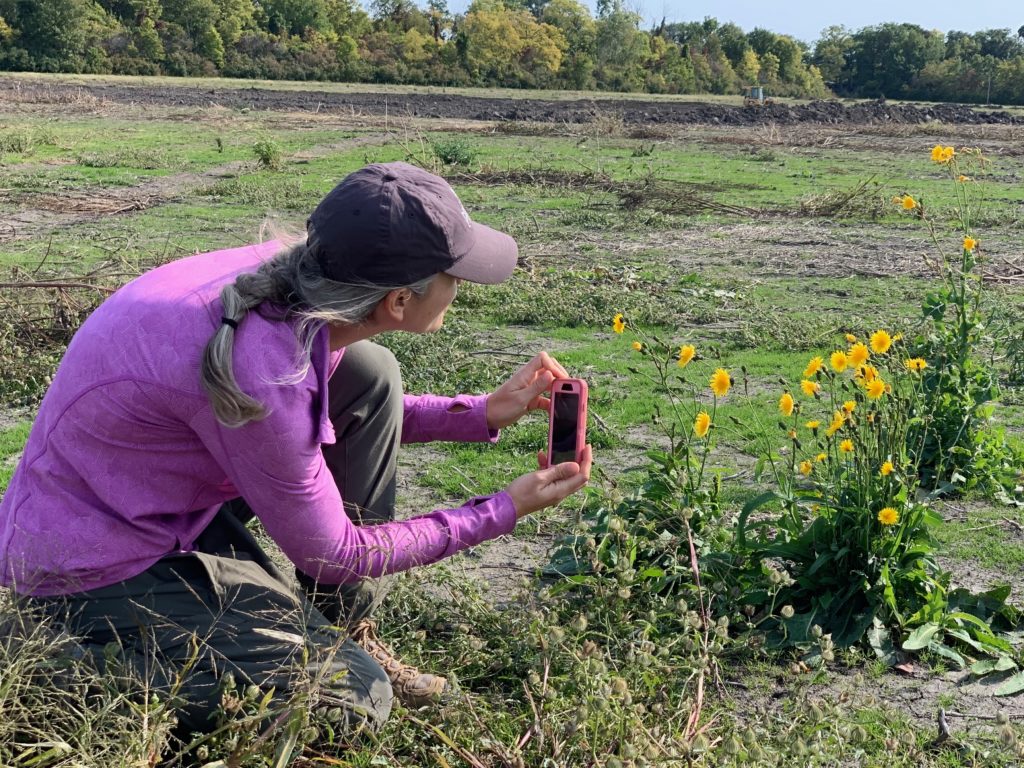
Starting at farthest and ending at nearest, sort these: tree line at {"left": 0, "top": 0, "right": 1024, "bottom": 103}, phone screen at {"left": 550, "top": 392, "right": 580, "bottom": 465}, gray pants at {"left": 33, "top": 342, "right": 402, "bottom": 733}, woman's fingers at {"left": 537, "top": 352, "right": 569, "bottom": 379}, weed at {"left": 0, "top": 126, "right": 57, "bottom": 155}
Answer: tree line at {"left": 0, "top": 0, "right": 1024, "bottom": 103}
weed at {"left": 0, "top": 126, "right": 57, "bottom": 155}
woman's fingers at {"left": 537, "top": 352, "right": 569, "bottom": 379}
phone screen at {"left": 550, "top": 392, "right": 580, "bottom": 465}
gray pants at {"left": 33, "top": 342, "right": 402, "bottom": 733}

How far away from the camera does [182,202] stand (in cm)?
1307

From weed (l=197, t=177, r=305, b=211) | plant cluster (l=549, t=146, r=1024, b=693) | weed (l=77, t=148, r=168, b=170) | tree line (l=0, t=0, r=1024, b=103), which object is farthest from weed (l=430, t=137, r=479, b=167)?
tree line (l=0, t=0, r=1024, b=103)

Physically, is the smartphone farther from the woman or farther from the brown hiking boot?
the brown hiking boot

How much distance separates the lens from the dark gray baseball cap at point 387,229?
2.31 metres

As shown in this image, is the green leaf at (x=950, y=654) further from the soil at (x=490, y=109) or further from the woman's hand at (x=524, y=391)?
the soil at (x=490, y=109)

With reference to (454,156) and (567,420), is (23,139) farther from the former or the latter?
(567,420)

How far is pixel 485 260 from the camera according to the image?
2.53 m

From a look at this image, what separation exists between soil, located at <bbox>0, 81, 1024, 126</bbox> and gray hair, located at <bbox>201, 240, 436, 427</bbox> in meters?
27.6

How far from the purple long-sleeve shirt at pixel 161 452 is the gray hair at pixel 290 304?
0.09 feet

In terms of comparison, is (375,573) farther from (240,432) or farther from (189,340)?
(189,340)

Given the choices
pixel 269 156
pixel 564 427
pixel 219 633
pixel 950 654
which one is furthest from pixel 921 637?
pixel 269 156

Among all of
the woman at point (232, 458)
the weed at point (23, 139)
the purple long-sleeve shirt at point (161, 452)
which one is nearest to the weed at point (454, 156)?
the weed at point (23, 139)

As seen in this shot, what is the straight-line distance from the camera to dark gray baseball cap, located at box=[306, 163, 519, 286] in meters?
2.31

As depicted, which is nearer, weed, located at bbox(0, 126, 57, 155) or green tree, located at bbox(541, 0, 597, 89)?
weed, located at bbox(0, 126, 57, 155)
